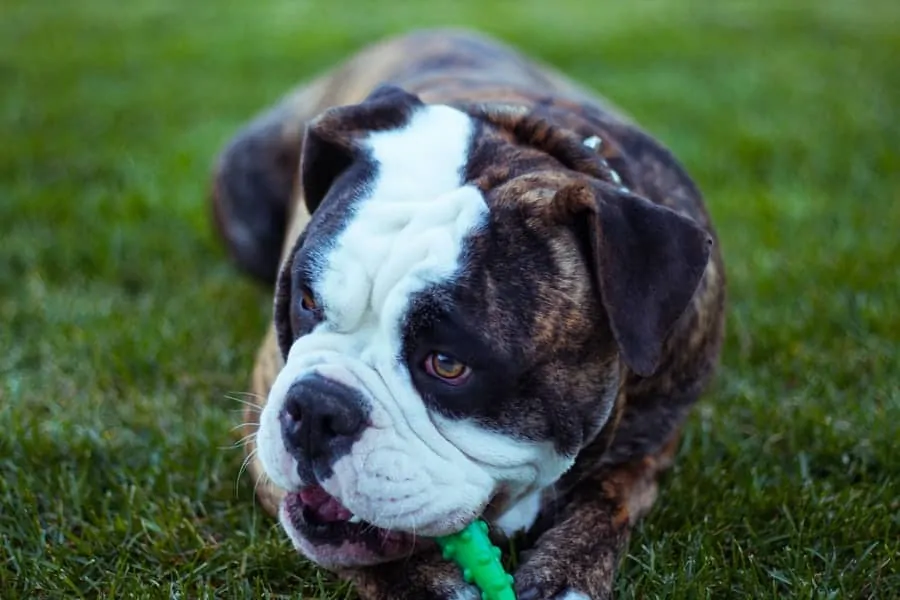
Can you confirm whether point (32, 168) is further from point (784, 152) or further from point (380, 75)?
point (784, 152)

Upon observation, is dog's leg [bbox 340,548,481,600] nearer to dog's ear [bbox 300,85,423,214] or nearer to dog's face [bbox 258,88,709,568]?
dog's face [bbox 258,88,709,568]

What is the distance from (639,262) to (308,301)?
81cm

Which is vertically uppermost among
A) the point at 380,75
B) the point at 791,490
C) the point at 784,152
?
the point at 380,75

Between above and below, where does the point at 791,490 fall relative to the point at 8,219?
above

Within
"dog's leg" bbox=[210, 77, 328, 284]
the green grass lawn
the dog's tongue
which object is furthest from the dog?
"dog's leg" bbox=[210, 77, 328, 284]

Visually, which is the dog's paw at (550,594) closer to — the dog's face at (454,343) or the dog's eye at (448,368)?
the dog's face at (454,343)

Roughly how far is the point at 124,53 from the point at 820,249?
593cm

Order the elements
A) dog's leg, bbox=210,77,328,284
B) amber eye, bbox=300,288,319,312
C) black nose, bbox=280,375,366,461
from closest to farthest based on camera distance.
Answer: black nose, bbox=280,375,366,461 → amber eye, bbox=300,288,319,312 → dog's leg, bbox=210,77,328,284

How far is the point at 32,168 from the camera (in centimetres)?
632

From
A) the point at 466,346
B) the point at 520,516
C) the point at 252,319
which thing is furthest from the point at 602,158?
the point at 252,319


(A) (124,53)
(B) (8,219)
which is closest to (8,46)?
(A) (124,53)

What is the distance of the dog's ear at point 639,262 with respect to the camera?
2.71m

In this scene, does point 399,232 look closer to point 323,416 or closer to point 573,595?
point 323,416

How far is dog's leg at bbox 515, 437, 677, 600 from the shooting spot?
112 inches
